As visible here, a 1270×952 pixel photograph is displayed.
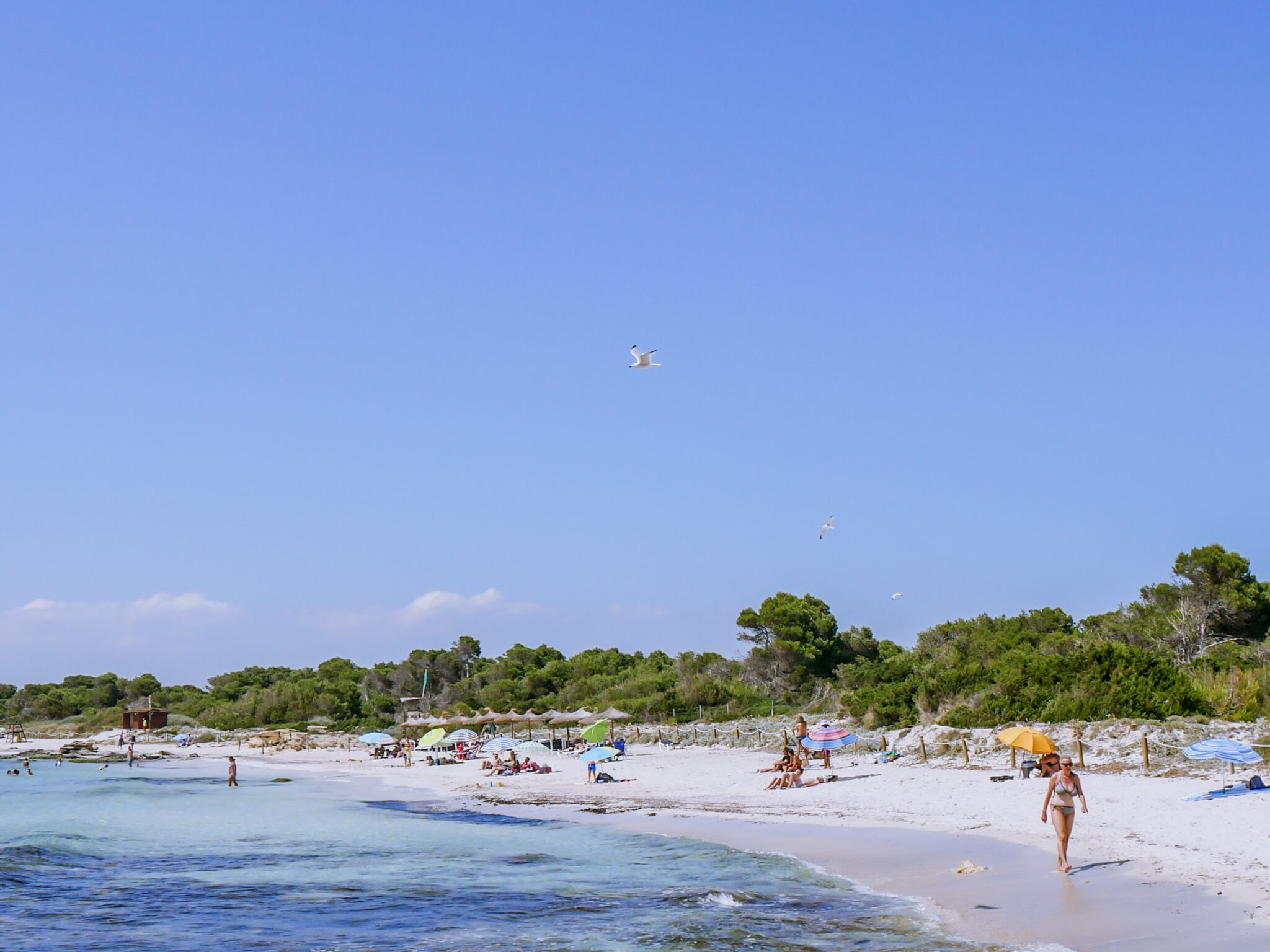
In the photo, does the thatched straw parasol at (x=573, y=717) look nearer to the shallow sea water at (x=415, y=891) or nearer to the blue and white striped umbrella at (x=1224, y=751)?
the shallow sea water at (x=415, y=891)

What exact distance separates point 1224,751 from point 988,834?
13.9ft

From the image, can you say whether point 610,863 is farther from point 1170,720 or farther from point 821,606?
point 821,606

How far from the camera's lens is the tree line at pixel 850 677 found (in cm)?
2977

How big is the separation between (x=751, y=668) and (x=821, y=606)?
6.34 meters

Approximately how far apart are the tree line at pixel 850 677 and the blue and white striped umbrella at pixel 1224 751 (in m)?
10.6

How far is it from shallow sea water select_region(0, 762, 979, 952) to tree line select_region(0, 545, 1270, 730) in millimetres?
15622

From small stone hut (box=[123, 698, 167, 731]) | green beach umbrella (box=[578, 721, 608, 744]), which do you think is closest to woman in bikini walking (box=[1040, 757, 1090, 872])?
green beach umbrella (box=[578, 721, 608, 744])

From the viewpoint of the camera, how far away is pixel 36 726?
98938mm

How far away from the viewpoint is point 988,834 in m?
17.0

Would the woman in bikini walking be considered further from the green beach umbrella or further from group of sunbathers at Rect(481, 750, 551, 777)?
group of sunbathers at Rect(481, 750, 551, 777)

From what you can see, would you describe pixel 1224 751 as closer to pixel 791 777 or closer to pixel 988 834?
pixel 988 834

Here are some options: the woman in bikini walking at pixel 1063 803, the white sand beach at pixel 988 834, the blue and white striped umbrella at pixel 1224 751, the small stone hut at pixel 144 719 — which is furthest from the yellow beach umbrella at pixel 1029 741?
the small stone hut at pixel 144 719

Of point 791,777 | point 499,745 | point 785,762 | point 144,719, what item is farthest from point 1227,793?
point 144,719

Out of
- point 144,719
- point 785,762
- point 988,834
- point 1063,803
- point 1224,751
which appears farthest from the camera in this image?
point 144,719
